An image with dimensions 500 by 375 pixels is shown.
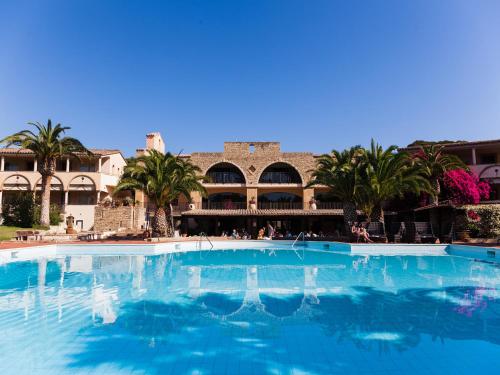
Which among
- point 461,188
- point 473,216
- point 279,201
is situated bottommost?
point 473,216

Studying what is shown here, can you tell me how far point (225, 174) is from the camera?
1342 inches

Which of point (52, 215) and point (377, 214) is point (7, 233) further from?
point (377, 214)

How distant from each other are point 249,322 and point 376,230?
17.7 meters

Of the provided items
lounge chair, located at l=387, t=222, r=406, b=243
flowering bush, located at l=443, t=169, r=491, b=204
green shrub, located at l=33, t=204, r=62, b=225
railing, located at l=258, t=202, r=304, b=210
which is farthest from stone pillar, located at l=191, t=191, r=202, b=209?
flowering bush, located at l=443, t=169, r=491, b=204

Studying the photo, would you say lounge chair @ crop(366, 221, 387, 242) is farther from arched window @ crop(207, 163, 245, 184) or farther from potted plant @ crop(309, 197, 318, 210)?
arched window @ crop(207, 163, 245, 184)

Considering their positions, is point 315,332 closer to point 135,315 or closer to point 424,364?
point 424,364

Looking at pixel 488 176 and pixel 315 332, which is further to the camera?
pixel 488 176

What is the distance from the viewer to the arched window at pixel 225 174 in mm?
33781

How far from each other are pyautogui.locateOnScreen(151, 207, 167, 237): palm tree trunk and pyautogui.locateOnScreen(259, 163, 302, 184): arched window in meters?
12.7

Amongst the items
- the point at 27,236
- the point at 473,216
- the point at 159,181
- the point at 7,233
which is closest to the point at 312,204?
the point at 473,216

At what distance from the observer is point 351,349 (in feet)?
15.9

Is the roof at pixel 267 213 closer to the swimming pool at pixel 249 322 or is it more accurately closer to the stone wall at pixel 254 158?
the stone wall at pixel 254 158

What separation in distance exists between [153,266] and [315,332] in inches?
361

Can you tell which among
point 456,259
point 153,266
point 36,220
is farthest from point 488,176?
point 36,220
